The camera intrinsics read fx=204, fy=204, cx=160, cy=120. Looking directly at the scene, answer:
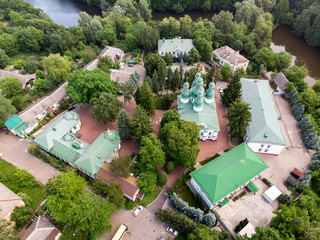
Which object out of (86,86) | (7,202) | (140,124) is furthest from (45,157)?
(140,124)

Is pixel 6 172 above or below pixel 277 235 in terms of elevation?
below

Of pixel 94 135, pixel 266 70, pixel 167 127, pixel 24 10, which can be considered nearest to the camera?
pixel 167 127

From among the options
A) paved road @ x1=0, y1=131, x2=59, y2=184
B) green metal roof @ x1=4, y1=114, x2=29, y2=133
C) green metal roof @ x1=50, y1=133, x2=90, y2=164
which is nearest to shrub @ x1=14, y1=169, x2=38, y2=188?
paved road @ x1=0, y1=131, x2=59, y2=184

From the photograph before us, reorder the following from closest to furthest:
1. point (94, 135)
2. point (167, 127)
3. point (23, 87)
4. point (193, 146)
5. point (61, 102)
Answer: point (193, 146) < point (167, 127) < point (94, 135) < point (61, 102) < point (23, 87)

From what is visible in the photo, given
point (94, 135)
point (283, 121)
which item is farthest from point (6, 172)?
point (283, 121)

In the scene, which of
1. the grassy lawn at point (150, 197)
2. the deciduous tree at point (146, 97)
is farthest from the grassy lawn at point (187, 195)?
the deciduous tree at point (146, 97)

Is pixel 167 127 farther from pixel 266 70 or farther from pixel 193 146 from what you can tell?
pixel 266 70

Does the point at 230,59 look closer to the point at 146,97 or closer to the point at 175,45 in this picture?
the point at 175,45

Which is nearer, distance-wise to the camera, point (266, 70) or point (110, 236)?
point (110, 236)
